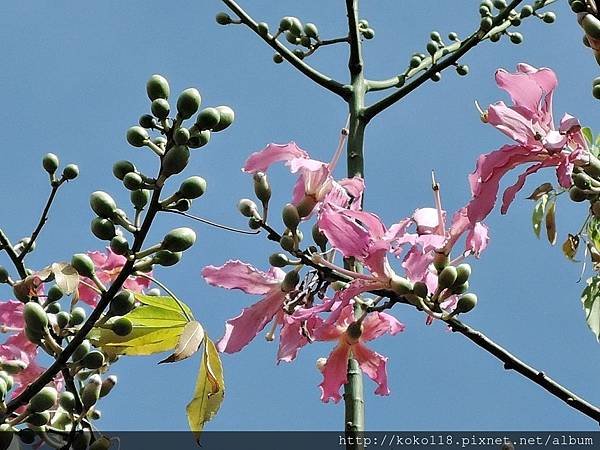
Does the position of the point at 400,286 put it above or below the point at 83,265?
above

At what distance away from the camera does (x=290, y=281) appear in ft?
4.05

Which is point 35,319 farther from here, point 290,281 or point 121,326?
point 290,281

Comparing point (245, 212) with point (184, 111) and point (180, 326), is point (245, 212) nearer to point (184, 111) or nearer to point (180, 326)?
point (180, 326)

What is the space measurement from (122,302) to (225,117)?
0.23 meters

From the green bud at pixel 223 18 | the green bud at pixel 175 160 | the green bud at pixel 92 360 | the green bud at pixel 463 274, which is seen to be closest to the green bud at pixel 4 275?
the green bud at pixel 92 360

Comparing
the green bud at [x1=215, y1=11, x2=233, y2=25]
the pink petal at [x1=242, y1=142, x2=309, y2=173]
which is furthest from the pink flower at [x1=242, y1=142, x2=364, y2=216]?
the green bud at [x1=215, y1=11, x2=233, y2=25]

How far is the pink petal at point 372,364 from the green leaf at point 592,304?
34cm

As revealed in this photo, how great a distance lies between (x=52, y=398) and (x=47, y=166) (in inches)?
21.3

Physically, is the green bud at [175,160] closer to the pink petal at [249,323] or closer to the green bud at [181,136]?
the green bud at [181,136]

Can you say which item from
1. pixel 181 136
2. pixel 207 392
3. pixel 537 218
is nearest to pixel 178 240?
pixel 181 136

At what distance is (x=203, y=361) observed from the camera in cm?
112

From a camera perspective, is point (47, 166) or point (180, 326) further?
point (47, 166)

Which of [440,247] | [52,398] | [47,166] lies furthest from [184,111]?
[47,166]

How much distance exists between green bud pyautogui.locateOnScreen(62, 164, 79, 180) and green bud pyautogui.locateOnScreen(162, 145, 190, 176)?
0.56 metres
